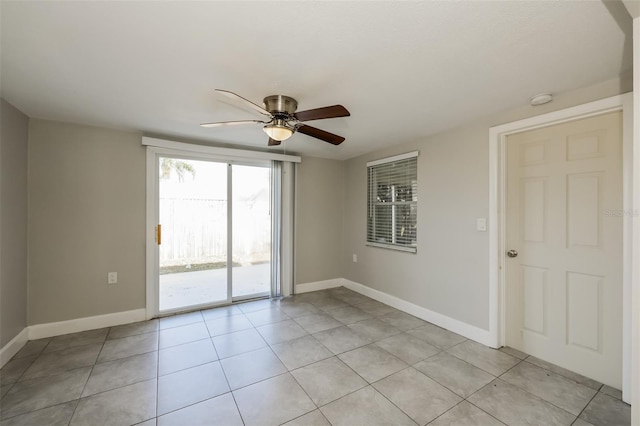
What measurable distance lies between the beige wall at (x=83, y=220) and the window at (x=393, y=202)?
10.3ft

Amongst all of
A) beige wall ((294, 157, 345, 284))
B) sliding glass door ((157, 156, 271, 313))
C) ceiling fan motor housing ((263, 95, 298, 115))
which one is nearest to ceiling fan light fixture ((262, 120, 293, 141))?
ceiling fan motor housing ((263, 95, 298, 115))

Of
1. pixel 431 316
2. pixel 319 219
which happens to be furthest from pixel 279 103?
pixel 431 316

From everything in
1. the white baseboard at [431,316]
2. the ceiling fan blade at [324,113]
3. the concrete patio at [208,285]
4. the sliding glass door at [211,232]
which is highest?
the ceiling fan blade at [324,113]

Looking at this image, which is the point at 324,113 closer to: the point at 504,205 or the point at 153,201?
the point at 504,205

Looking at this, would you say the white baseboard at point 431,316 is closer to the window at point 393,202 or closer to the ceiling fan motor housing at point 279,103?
the window at point 393,202

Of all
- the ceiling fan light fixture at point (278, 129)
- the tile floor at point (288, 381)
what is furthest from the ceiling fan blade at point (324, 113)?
the tile floor at point (288, 381)

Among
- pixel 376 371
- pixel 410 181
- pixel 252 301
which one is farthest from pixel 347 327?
pixel 410 181

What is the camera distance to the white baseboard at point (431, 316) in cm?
267

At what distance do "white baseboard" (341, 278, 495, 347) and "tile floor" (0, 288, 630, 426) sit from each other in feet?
0.32

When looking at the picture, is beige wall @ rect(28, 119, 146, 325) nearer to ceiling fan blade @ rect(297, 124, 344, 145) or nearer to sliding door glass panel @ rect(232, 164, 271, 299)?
sliding door glass panel @ rect(232, 164, 271, 299)

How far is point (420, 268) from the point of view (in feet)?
10.9

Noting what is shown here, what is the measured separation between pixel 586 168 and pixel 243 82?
279cm

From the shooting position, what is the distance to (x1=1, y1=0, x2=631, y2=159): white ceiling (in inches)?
50.1

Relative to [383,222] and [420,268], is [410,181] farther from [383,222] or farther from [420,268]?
[420,268]
